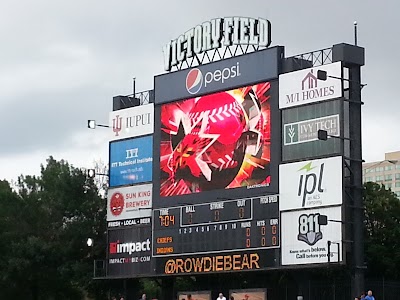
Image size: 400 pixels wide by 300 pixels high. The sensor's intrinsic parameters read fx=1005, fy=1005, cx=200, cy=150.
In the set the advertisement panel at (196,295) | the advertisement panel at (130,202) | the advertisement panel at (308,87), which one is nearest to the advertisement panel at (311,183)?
the advertisement panel at (308,87)

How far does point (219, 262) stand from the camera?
43938 mm

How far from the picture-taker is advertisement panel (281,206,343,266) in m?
39.5

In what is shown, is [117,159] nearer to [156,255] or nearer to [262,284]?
[156,255]

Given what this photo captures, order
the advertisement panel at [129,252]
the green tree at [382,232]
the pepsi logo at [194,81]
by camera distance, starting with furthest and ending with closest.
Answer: the green tree at [382,232], the advertisement panel at [129,252], the pepsi logo at [194,81]

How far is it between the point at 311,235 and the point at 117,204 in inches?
510

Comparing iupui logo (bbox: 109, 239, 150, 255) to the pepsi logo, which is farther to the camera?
iupui logo (bbox: 109, 239, 150, 255)

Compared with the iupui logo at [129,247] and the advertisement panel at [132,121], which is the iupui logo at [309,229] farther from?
the advertisement panel at [132,121]

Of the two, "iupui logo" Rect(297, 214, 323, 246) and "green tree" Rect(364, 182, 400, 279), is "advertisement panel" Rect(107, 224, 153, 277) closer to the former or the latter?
"iupui logo" Rect(297, 214, 323, 246)

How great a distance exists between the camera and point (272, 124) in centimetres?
4234

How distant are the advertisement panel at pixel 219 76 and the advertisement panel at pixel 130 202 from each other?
14.5 feet

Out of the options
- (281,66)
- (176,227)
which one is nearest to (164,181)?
(176,227)

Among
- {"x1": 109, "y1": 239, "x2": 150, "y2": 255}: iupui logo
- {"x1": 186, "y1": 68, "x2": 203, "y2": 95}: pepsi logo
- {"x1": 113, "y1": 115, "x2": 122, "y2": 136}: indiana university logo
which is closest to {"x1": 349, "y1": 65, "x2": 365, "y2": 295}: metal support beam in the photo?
{"x1": 186, "y1": 68, "x2": 203, "y2": 95}: pepsi logo

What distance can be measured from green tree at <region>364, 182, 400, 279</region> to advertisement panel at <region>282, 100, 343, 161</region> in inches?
700

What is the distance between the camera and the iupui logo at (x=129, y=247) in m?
47.7
